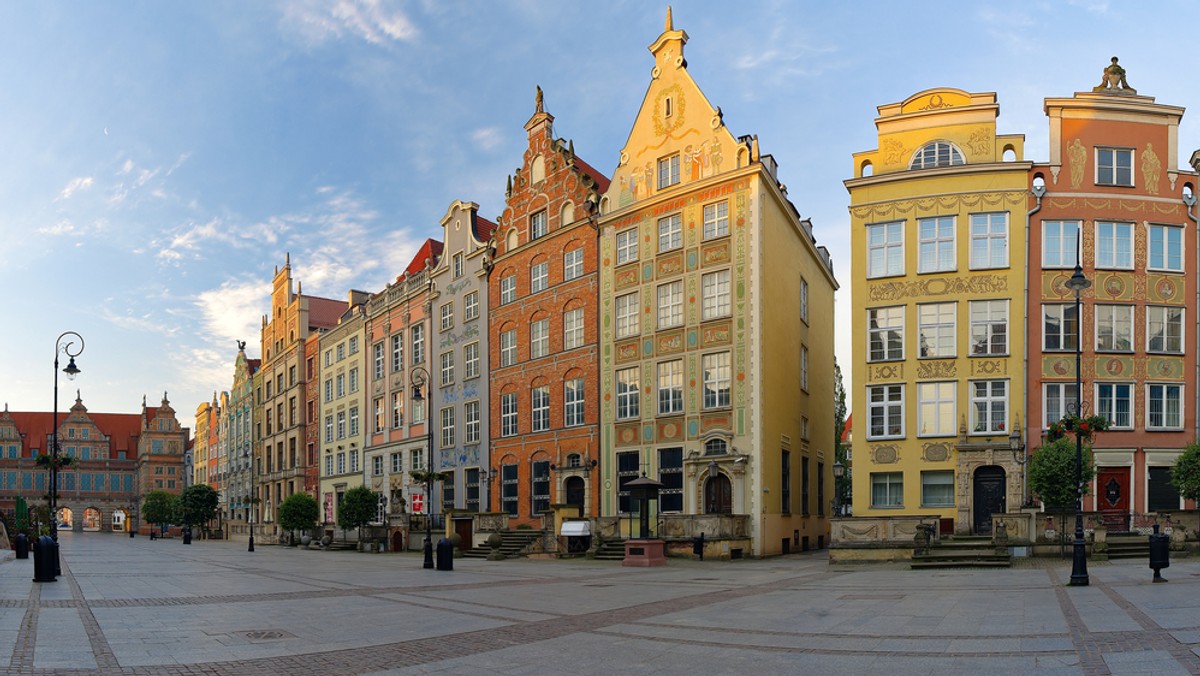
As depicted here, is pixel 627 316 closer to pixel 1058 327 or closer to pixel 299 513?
pixel 1058 327

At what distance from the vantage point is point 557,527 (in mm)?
41125

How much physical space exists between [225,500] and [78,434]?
59646 mm

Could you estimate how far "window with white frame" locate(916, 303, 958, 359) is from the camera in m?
36.9

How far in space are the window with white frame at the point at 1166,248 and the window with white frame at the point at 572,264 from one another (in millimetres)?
23913

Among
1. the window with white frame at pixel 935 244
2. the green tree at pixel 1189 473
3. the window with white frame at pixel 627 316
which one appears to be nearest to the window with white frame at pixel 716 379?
the window with white frame at pixel 627 316

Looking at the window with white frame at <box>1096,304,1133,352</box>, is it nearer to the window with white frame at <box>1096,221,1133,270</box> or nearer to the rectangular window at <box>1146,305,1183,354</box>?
the rectangular window at <box>1146,305,1183,354</box>

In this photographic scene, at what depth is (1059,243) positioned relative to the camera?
36.1m

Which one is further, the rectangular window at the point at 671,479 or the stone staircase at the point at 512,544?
the stone staircase at the point at 512,544

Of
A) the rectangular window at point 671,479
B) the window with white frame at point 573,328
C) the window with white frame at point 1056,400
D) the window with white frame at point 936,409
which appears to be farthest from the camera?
the window with white frame at point 573,328

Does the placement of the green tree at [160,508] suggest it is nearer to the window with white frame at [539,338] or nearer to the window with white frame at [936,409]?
the window with white frame at [539,338]

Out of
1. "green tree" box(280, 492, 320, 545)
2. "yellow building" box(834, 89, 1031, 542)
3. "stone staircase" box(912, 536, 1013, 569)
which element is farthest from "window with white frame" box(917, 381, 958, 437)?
"green tree" box(280, 492, 320, 545)

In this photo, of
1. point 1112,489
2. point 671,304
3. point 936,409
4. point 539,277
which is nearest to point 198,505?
point 539,277

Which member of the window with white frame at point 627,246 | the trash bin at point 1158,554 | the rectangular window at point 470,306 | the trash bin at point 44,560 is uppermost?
the window with white frame at point 627,246

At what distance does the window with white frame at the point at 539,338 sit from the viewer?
48.3 metres
